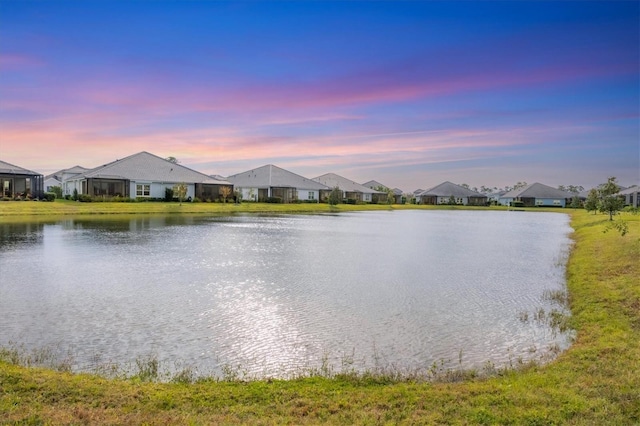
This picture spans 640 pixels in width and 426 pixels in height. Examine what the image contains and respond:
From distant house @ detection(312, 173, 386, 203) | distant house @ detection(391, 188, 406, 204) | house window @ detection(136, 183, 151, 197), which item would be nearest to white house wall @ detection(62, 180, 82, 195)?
house window @ detection(136, 183, 151, 197)

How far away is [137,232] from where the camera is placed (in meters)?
24.4

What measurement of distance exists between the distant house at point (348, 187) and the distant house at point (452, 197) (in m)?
13.7

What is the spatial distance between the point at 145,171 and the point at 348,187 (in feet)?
146

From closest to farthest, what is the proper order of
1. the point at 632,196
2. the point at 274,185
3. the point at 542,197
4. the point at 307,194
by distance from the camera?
the point at 274,185, the point at 632,196, the point at 307,194, the point at 542,197

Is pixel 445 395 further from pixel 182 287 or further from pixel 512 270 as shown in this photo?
pixel 512 270

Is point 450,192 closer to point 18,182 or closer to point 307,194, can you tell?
point 307,194

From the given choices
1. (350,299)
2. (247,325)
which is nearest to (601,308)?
(350,299)

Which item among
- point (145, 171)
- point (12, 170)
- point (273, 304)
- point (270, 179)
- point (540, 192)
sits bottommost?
point (273, 304)

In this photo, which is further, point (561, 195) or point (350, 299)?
point (561, 195)

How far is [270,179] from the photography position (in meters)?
69.9

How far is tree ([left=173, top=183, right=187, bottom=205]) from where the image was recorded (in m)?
50.1

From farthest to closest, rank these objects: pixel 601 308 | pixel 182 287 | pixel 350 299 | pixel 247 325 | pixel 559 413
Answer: pixel 182 287, pixel 350 299, pixel 601 308, pixel 247 325, pixel 559 413

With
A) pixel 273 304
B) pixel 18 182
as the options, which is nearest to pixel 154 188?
pixel 18 182

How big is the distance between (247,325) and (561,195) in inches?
3937
